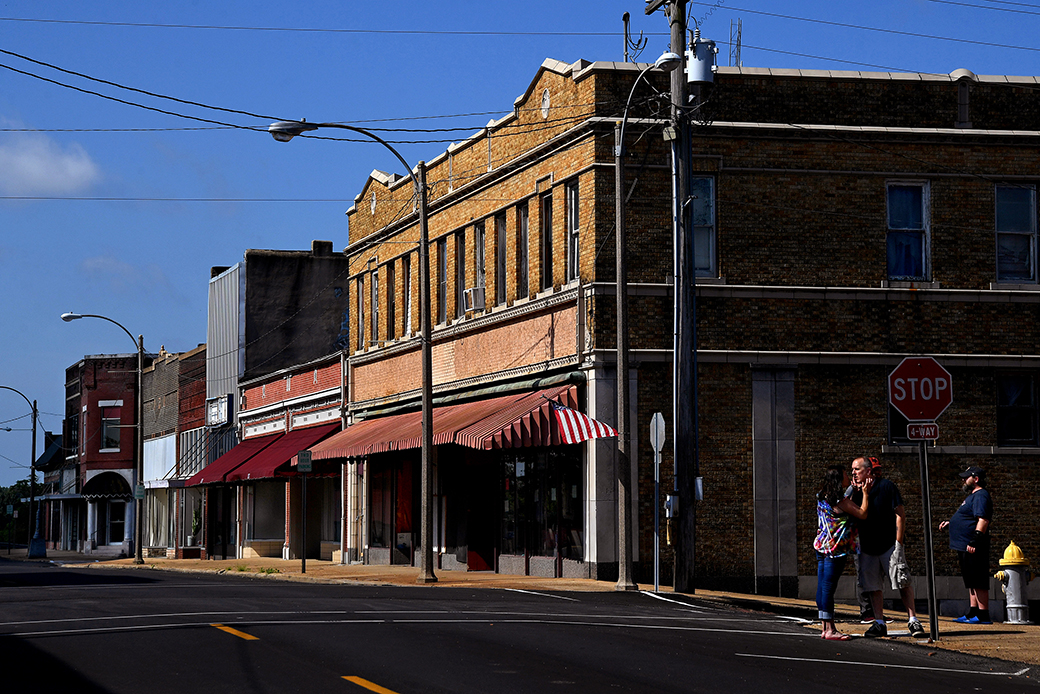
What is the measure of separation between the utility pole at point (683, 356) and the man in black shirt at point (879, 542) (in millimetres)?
6174

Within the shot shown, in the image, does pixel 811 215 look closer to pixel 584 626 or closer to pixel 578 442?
pixel 578 442

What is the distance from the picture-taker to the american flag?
2236 cm

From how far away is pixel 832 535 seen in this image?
13617mm

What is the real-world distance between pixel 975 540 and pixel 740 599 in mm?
5171

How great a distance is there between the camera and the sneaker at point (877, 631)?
45.3ft

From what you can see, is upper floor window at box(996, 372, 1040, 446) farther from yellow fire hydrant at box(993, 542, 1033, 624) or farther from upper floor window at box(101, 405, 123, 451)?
upper floor window at box(101, 405, 123, 451)

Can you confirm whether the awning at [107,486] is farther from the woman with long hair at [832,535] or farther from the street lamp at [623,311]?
the woman with long hair at [832,535]

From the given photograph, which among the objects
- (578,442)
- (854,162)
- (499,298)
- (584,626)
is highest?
(854,162)

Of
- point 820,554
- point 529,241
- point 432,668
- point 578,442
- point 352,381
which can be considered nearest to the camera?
point 432,668

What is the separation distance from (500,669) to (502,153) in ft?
59.4

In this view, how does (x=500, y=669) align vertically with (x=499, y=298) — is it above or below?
below

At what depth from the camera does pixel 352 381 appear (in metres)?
36.4

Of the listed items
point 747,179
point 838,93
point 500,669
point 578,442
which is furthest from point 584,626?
point 838,93

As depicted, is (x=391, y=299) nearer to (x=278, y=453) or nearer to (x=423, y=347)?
(x=278, y=453)
